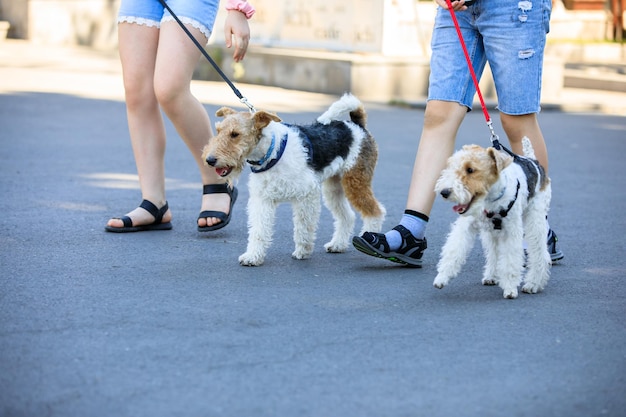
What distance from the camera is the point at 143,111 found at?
603cm

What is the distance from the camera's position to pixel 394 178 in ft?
27.3

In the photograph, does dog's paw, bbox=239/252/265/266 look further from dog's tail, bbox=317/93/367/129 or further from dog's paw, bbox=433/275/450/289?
dog's paw, bbox=433/275/450/289

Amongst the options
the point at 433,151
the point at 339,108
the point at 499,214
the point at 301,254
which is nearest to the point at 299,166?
the point at 301,254

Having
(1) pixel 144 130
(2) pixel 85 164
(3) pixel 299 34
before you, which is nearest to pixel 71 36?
(3) pixel 299 34

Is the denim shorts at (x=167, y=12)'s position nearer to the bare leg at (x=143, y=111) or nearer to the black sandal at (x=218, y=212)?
the bare leg at (x=143, y=111)

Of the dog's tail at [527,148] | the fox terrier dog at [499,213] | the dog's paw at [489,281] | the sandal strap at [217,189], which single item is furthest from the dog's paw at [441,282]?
the sandal strap at [217,189]

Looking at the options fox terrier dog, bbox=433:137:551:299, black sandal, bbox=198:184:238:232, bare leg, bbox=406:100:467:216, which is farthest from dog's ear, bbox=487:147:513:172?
black sandal, bbox=198:184:238:232

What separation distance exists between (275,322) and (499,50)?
205cm

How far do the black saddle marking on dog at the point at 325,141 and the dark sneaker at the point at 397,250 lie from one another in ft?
1.80

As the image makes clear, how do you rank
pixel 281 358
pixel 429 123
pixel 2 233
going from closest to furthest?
pixel 281 358
pixel 429 123
pixel 2 233

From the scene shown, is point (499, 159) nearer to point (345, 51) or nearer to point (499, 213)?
point (499, 213)

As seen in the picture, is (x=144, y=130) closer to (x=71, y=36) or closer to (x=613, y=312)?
(x=613, y=312)

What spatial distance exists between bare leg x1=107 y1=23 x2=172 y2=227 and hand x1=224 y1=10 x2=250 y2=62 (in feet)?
1.63

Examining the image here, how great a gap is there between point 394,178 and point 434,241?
7.35ft
